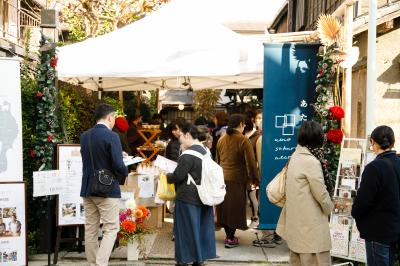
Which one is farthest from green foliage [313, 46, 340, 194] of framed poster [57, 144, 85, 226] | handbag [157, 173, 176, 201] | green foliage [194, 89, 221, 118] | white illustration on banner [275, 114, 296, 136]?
green foliage [194, 89, 221, 118]

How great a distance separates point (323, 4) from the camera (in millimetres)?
16656

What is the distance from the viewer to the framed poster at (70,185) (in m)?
7.09

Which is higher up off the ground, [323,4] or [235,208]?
[323,4]

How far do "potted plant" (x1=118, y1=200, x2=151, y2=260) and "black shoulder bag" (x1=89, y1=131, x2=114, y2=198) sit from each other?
108cm

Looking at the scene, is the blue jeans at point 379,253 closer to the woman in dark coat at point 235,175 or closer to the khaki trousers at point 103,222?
the khaki trousers at point 103,222

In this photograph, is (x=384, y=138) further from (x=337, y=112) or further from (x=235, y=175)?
(x=235, y=175)

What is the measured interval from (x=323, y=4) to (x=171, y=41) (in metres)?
9.55

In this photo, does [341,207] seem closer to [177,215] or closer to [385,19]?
[177,215]

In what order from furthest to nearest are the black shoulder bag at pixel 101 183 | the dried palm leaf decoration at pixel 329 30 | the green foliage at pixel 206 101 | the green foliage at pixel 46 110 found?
the green foliage at pixel 206 101 < the green foliage at pixel 46 110 < the dried palm leaf decoration at pixel 329 30 < the black shoulder bag at pixel 101 183

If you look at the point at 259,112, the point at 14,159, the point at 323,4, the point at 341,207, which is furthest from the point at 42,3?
the point at 341,207

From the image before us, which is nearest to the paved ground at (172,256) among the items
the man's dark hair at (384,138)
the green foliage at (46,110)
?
the green foliage at (46,110)

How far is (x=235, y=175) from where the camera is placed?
820 cm

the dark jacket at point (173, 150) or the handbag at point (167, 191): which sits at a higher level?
the dark jacket at point (173, 150)

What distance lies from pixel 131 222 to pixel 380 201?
3.57 meters
